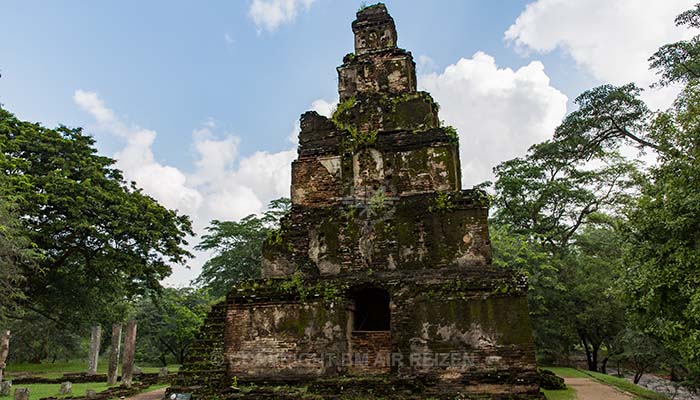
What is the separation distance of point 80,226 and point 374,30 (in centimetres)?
1321

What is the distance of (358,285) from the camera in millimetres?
9898

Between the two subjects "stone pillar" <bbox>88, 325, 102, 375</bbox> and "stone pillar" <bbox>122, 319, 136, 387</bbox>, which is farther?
"stone pillar" <bbox>88, 325, 102, 375</bbox>

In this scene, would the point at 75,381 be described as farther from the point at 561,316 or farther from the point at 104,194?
the point at 561,316

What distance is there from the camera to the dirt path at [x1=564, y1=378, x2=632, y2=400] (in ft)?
34.6

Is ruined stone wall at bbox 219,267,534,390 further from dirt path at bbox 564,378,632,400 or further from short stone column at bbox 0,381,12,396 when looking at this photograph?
short stone column at bbox 0,381,12,396

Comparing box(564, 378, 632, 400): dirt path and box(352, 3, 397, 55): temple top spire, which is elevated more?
box(352, 3, 397, 55): temple top spire

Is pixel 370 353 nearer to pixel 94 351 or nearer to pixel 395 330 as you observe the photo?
pixel 395 330

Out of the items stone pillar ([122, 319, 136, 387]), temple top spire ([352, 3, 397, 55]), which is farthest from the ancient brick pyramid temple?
stone pillar ([122, 319, 136, 387])

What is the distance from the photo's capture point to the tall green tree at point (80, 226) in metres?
18.8

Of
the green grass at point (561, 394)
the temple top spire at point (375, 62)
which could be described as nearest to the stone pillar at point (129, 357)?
the temple top spire at point (375, 62)

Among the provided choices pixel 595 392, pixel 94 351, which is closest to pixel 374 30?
pixel 595 392

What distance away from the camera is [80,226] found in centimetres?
1850

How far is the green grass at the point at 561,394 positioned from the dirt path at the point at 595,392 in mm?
146

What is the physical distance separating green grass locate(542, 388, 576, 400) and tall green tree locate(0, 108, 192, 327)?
1635 cm
